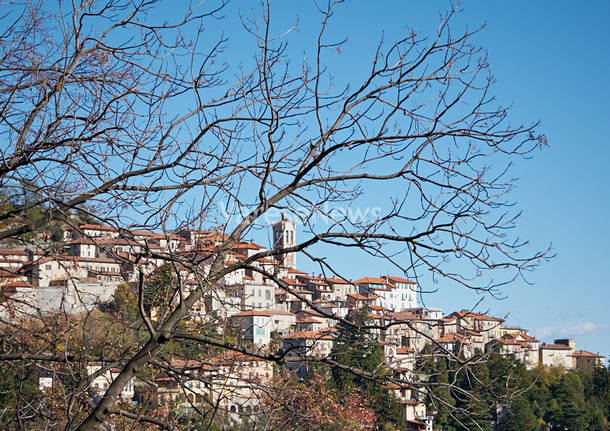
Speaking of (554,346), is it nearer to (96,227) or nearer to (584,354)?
(584,354)

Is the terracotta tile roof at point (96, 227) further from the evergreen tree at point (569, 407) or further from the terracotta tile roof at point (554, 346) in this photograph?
the terracotta tile roof at point (554, 346)

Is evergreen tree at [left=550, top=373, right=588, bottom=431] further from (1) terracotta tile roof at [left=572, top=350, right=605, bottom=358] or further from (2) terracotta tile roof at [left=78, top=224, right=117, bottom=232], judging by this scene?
(2) terracotta tile roof at [left=78, top=224, right=117, bottom=232]

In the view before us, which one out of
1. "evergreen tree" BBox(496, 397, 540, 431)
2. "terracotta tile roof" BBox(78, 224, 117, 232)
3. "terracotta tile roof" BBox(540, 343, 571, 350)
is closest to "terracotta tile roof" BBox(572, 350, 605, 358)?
"terracotta tile roof" BBox(540, 343, 571, 350)

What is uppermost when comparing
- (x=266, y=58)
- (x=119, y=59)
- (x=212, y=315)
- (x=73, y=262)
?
(x=119, y=59)

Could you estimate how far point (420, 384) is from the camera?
331 cm

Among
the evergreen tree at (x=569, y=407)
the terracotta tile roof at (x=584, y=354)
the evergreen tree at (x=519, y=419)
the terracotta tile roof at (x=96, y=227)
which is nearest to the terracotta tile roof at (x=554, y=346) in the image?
the terracotta tile roof at (x=584, y=354)

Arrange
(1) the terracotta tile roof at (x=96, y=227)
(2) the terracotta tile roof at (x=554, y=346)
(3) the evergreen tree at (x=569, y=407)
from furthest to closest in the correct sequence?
(2) the terracotta tile roof at (x=554, y=346) < (3) the evergreen tree at (x=569, y=407) < (1) the terracotta tile roof at (x=96, y=227)

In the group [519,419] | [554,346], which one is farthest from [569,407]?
[554,346]

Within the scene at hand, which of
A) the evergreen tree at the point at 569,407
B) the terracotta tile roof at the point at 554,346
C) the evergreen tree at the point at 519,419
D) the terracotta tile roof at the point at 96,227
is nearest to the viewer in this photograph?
the terracotta tile roof at the point at 96,227

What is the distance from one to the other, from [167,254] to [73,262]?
1221mm

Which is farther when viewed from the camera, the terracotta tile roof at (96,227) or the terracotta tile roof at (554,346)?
the terracotta tile roof at (554,346)

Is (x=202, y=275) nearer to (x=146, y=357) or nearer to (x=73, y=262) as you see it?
(x=146, y=357)

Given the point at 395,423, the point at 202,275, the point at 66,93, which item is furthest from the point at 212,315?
the point at 395,423

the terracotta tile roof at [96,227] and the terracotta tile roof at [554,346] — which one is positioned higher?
the terracotta tile roof at [96,227]
